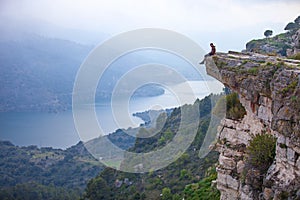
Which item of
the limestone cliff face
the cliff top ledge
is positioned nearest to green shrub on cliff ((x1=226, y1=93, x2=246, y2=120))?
the limestone cliff face

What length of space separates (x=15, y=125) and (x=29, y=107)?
886 inches

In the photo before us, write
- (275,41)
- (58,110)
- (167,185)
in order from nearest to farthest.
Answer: (167,185)
(275,41)
(58,110)

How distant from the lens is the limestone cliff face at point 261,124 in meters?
5.88

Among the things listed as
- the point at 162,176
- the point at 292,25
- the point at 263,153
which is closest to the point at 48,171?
the point at 162,176

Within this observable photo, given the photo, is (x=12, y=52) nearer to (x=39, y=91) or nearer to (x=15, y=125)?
(x=39, y=91)

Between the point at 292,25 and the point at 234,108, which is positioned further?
the point at 292,25

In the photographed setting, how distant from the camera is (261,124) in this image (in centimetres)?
751

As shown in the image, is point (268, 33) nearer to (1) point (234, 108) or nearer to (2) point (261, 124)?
(1) point (234, 108)

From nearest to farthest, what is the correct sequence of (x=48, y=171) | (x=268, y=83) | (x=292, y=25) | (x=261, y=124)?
(x=268, y=83) → (x=261, y=124) → (x=292, y=25) → (x=48, y=171)

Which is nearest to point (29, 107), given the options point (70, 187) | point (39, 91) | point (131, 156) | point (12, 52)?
point (39, 91)

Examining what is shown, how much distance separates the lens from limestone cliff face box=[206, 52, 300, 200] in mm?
5883

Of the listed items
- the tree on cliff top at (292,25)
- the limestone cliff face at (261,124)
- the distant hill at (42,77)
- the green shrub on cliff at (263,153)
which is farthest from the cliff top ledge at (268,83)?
the distant hill at (42,77)

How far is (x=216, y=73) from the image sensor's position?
866 cm

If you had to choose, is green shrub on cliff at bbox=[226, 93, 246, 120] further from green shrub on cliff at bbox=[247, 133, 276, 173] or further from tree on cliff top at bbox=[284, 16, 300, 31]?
tree on cliff top at bbox=[284, 16, 300, 31]
